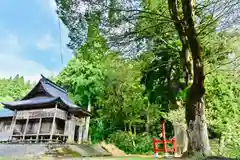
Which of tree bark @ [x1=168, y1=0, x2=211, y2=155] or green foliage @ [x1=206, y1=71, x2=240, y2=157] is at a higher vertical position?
green foliage @ [x1=206, y1=71, x2=240, y2=157]

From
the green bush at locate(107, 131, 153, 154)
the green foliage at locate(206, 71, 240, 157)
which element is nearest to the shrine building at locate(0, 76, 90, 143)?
the green bush at locate(107, 131, 153, 154)

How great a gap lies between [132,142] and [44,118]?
748cm

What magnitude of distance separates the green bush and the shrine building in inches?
135

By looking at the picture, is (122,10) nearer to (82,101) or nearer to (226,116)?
(226,116)

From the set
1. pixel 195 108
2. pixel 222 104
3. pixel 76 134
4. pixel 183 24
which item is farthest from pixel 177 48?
pixel 76 134

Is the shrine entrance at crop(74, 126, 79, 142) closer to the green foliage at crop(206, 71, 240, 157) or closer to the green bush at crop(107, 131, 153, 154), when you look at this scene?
the green bush at crop(107, 131, 153, 154)

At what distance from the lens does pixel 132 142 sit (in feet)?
65.9

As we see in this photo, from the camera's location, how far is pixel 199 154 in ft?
18.4

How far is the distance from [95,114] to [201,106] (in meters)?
21.0

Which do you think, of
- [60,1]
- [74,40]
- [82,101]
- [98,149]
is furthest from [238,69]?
[82,101]

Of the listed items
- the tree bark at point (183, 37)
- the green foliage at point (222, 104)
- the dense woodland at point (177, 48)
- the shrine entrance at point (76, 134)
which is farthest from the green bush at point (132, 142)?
the tree bark at point (183, 37)

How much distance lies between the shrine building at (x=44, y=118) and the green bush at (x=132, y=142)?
135 inches

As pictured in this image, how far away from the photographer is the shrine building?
16.9 meters

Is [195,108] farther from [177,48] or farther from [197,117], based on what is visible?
[177,48]
